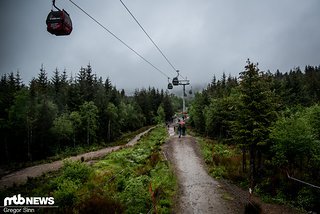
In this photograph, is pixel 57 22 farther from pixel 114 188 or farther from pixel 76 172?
pixel 76 172

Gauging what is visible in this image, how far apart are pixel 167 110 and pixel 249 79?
92.9 meters

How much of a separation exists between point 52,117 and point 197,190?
1534 inches

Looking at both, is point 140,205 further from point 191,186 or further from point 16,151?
point 16,151

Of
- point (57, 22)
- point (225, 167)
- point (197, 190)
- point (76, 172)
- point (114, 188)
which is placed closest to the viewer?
point (57, 22)

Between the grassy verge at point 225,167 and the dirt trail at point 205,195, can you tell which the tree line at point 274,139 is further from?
the dirt trail at point 205,195

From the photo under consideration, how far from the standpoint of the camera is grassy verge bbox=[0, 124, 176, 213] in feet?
38.1

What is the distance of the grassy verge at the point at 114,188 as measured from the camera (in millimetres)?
11602

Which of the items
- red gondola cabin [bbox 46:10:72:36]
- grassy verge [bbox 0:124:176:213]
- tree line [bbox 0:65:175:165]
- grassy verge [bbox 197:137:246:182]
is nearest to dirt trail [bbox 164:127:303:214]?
grassy verge [bbox 197:137:246:182]

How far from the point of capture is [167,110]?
111 m

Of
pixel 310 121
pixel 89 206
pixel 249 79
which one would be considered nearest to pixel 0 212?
pixel 89 206

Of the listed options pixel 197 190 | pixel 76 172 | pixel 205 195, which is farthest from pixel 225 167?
pixel 76 172

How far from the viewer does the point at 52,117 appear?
46.1 meters

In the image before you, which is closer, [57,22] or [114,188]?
[57,22]

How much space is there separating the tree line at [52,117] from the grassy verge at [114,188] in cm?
2130
